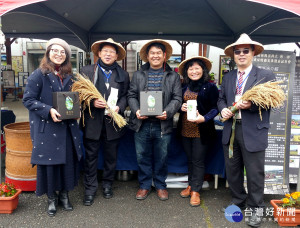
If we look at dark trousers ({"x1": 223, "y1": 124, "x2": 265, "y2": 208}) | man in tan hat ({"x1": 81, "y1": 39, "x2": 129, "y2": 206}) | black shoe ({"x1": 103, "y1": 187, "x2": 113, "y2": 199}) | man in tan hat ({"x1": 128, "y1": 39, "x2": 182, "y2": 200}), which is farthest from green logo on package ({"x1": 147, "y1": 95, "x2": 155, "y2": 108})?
black shoe ({"x1": 103, "y1": 187, "x2": 113, "y2": 199})

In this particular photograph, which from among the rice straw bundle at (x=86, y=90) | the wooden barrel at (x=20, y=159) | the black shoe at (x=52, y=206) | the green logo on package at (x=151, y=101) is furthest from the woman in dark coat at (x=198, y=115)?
the wooden barrel at (x=20, y=159)

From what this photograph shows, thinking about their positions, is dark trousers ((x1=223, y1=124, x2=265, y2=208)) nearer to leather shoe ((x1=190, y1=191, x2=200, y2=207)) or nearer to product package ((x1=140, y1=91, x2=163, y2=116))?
leather shoe ((x1=190, y1=191, x2=200, y2=207))

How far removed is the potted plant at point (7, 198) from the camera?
2.67 m

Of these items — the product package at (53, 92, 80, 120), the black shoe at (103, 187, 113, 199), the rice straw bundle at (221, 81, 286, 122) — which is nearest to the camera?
the rice straw bundle at (221, 81, 286, 122)

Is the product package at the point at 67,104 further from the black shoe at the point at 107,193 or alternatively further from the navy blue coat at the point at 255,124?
the navy blue coat at the point at 255,124

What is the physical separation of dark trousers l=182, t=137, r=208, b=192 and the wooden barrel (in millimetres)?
1912

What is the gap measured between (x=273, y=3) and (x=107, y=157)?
2.44m

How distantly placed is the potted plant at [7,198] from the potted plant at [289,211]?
2773 mm

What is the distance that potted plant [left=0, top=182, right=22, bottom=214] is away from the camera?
2670 millimetres

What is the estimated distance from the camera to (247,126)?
249 centimetres

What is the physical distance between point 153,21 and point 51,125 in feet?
11.1

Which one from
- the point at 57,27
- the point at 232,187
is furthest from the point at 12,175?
the point at 57,27

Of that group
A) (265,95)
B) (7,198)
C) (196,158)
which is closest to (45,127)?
(7,198)

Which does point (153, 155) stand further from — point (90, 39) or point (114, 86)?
point (90, 39)
